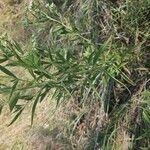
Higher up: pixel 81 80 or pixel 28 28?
pixel 28 28

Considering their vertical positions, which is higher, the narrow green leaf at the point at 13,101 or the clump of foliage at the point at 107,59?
the clump of foliage at the point at 107,59

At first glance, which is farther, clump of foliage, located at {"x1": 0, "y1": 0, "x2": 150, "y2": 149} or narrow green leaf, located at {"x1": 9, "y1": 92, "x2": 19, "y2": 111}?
clump of foliage, located at {"x1": 0, "y1": 0, "x2": 150, "y2": 149}

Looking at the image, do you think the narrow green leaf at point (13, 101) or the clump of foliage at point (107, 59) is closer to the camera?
the narrow green leaf at point (13, 101)

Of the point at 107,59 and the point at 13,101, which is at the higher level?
the point at 107,59

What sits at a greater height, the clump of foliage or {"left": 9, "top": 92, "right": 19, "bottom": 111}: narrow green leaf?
the clump of foliage

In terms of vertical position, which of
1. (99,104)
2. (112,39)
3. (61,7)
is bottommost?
(99,104)

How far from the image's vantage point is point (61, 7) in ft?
12.5

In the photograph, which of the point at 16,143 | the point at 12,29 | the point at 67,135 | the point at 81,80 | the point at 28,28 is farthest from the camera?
the point at 12,29

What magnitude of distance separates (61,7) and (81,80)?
4.93 feet

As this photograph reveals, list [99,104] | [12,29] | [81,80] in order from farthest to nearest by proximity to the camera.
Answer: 1. [12,29]
2. [99,104]
3. [81,80]

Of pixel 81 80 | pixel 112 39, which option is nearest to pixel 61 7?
pixel 112 39

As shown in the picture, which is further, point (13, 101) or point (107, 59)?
point (107, 59)

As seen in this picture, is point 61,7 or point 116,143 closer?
point 116,143

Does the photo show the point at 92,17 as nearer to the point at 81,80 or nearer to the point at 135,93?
the point at 135,93
